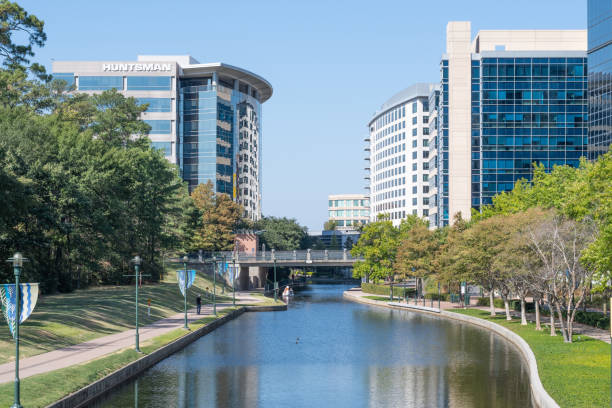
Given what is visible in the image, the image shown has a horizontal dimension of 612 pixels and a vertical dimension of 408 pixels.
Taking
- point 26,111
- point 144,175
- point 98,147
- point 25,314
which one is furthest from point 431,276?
point 25,314

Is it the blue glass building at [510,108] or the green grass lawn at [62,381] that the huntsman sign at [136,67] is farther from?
the green grass lawn at [62,381]

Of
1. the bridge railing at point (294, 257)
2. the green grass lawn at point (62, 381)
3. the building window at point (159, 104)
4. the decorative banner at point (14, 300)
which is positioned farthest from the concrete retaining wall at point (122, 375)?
the building window at point (159, 104)

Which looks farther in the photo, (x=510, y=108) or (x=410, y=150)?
(x=410, y=150)

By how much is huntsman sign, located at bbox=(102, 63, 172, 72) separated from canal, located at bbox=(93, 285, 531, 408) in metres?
99.7

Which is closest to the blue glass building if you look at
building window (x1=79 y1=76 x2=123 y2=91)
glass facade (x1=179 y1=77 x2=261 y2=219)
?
glass facade (x1=179 y1=77 x2=261 y2=219)

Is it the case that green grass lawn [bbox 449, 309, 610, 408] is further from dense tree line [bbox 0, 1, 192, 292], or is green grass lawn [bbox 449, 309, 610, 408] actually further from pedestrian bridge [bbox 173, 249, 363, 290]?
pedestrian bridge [bbox 173, 249, 363, 290]

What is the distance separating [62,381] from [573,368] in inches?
952

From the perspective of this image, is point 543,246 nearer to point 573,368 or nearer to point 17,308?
point 573,368

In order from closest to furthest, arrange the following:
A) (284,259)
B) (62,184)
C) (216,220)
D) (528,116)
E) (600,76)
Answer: (62,184), (600,76), (284,259), (528,116), (216,220)

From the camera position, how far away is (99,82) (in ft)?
505

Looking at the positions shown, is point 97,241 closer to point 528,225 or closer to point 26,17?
point 26,17

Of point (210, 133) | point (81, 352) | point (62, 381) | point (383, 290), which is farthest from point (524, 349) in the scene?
point (210, 133)

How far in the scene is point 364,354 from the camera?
48.3 meters

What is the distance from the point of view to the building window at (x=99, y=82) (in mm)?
153375
